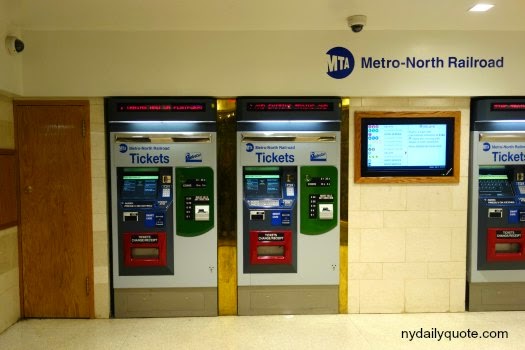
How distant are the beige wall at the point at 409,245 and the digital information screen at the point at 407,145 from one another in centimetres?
21

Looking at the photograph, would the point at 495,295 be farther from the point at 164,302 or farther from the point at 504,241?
the point at 164,302

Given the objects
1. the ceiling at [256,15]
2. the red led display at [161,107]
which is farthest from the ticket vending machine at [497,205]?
the red led display at [161,107]

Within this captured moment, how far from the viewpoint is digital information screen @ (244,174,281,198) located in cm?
380

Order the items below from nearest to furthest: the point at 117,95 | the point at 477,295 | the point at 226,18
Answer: the point at 226,18
the point at 117,95
the point at 477,295

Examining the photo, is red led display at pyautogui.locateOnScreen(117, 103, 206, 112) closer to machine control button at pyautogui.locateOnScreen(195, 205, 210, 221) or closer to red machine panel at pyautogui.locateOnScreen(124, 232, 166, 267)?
machine control button at pyautogui.locateOnScreen(195, 205, 210, 221)

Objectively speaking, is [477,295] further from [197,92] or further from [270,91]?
[197,92]

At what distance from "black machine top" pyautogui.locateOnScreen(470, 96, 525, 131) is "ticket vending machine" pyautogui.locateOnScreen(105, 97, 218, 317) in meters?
2.63

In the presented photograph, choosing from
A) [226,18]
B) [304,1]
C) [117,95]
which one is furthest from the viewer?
[117,95]

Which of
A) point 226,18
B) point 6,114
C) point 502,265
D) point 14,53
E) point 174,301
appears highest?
point 226,18

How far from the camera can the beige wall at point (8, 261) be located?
11.6 feet

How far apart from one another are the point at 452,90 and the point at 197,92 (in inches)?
98.7

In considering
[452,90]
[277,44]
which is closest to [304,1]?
[277,44]

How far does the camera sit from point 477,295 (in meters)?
3.92

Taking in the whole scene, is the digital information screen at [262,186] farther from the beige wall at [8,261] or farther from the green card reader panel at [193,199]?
the beige wall at [8,261]
